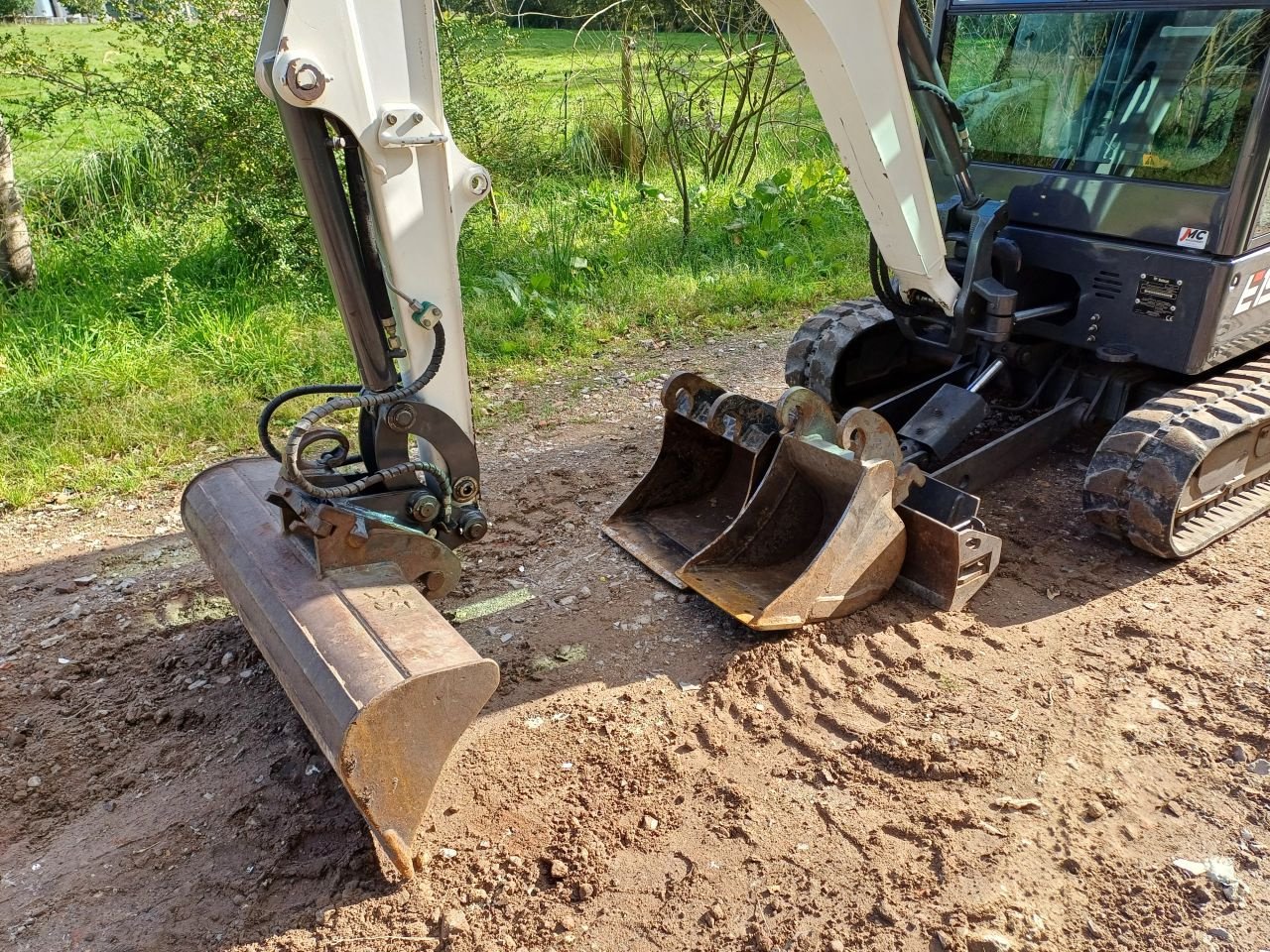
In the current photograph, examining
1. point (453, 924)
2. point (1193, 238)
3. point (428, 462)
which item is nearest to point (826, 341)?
point (1193, 238)

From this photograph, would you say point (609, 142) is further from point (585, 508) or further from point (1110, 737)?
point (1110, 737)

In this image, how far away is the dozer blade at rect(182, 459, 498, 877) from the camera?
7.61 ft

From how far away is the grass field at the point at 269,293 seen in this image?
16.5ft

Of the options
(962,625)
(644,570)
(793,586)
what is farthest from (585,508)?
(962,625)

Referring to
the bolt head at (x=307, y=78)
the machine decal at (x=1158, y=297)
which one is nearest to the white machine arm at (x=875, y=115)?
the machine decal at (x=1158, y=297)

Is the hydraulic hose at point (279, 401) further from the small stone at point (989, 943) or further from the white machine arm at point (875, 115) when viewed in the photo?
the small stone at point (989, 943)

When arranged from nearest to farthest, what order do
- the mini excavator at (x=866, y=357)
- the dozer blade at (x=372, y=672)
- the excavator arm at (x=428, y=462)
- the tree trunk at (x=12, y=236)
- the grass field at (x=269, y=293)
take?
the dozer blade at (x=372, y=672) → the excavator arm at (x=428, y=462) → the mini excavator at (x=866, y=357) → the grass field at (x=269, y=293) → the tree trunk at (x=12, y=236)

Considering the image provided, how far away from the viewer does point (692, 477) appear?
413cm

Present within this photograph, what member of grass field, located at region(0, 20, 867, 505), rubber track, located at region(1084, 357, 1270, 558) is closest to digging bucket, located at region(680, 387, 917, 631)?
rubber track, located at region(1084, 357, 1270, 558)

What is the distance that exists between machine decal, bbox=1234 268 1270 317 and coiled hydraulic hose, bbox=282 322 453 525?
9.99 ft

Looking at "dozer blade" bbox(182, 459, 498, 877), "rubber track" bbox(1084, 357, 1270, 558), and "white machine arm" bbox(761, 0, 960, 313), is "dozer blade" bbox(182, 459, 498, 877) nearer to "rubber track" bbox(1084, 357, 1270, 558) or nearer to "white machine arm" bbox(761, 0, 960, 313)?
"white machine arm" bbox(761, 0, 960, 313)

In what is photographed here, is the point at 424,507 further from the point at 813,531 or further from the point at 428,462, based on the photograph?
the point at 813,531

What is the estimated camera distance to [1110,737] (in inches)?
118

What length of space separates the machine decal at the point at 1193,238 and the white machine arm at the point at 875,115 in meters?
0.85
